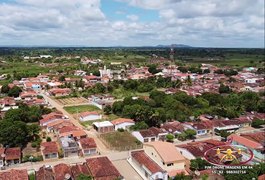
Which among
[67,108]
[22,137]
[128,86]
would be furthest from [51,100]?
[22,137]

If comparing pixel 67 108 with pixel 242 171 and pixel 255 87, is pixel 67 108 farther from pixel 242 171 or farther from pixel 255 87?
pixel 255 87

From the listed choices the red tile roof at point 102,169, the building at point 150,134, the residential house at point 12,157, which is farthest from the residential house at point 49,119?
the red tile roof at point 102,169

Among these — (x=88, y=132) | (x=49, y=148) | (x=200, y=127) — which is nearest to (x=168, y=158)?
(x=49, y=148)

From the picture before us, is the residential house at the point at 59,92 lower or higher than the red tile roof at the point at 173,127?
lower

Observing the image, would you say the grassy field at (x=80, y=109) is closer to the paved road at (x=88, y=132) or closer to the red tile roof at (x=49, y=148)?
the paved road at (x=88, y=132)

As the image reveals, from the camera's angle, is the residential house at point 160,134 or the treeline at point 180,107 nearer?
the residential house at point 160,134

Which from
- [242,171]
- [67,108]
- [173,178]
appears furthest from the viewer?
[67,108]
